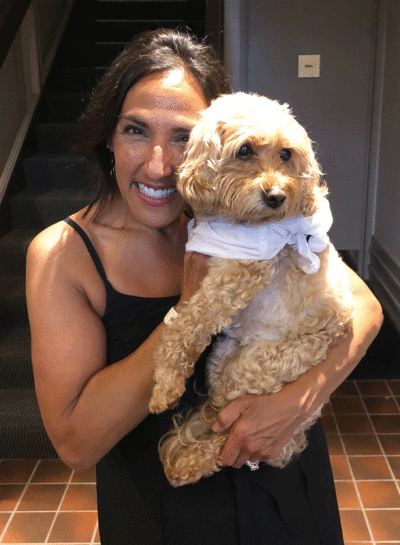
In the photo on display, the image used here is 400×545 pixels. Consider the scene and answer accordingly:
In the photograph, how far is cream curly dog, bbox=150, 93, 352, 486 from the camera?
1155mm

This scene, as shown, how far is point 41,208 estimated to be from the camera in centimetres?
409

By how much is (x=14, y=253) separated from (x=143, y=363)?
2930 millimetres

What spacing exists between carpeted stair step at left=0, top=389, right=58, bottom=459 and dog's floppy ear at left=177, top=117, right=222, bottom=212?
7.76 feet

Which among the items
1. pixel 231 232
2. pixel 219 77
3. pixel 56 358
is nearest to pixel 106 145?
pixel 219 77

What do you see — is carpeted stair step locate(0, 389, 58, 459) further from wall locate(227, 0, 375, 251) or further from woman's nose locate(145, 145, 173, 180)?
wall locate(227, 0, 375, 251)

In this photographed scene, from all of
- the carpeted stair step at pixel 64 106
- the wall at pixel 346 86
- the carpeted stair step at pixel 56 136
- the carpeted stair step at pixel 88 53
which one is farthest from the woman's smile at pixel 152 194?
the carpeted stair step at pixel 88 53

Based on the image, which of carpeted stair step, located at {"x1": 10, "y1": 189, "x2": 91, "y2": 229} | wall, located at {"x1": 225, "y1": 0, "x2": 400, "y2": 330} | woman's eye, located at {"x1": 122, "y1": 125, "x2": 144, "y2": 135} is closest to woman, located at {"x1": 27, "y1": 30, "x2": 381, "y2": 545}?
woman's eye, located at {"x1": 122, "y1": 125, "x2": 144, "y2": 135}

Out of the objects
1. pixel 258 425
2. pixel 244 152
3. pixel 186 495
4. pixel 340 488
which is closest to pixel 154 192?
pixel 244 152

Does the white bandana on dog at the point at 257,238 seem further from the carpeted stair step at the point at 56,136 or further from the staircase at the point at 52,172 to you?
the carpeted stair step at the point at 56,136

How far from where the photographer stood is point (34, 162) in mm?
4363

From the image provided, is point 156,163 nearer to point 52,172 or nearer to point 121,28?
point 52,172

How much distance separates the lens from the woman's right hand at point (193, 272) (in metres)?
1.23

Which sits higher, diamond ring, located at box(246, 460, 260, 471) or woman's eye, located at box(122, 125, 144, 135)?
woman's eye, located at box(122, 125, 144, 135)

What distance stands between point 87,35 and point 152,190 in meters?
4.84
